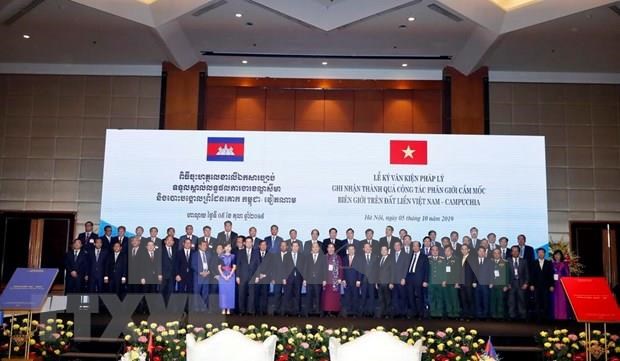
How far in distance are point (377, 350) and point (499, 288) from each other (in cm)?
554

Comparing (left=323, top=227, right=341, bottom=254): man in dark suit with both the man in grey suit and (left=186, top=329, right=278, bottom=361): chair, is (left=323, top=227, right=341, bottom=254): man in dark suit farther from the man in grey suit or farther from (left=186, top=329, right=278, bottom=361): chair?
(left=186, top=329, right=278, bottom=361): chair

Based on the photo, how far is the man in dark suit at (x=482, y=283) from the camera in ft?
29.6

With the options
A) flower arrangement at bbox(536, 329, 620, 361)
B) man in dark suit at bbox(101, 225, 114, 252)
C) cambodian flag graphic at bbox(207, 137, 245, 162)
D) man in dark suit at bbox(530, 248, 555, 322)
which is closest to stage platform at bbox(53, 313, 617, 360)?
man in dark suit at bbox(530, 248, 555, 322)

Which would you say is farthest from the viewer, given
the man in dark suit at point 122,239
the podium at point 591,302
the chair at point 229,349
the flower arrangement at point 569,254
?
the flower arrangement at point 569,254

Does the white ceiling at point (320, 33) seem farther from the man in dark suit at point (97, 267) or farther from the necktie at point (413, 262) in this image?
the necktie at point (413, 262)

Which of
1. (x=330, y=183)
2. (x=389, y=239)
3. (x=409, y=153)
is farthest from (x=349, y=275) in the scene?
(x=409, y=153)

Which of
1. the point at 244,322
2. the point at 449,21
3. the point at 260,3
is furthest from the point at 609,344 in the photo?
the point at 260,3

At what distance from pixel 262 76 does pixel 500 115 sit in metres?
4.77

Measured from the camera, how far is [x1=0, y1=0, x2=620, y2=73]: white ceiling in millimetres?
9633

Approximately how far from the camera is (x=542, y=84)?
1225 cm

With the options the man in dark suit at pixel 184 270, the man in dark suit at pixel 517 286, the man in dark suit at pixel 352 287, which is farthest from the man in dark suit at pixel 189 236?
the man in dark suit at pixel 517 286

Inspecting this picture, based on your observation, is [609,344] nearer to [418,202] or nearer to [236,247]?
[418,202]

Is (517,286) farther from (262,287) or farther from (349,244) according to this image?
(262,287)

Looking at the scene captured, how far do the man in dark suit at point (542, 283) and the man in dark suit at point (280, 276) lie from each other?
12.0 ft
